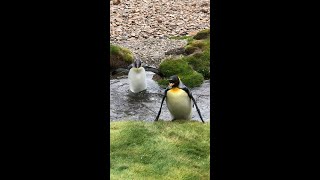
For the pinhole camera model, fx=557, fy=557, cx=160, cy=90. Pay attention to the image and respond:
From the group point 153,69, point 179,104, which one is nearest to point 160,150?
point 179,104

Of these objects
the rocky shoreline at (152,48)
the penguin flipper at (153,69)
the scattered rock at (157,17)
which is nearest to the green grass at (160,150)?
the penguin flipper at (153,69)

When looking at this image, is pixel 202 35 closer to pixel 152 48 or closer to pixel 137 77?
pixel 152 48

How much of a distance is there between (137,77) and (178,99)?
495mm

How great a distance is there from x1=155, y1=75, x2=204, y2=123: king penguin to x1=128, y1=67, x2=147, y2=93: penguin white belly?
0.38 m

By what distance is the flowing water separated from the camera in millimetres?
2383

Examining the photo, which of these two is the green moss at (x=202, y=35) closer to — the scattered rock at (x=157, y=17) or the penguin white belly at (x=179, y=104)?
the scattered rock at (x=157, y=17)

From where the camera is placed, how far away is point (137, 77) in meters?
2.84

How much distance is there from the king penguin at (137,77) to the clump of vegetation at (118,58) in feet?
0.51

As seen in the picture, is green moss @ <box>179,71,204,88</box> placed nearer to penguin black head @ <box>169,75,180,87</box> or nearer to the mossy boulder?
the mossy boulder

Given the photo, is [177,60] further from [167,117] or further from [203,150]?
[203,150]

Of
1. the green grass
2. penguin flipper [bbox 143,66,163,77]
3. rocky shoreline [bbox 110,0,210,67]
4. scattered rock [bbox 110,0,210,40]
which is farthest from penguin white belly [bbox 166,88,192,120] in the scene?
scattered rock [bbox 110,0,210,40]
